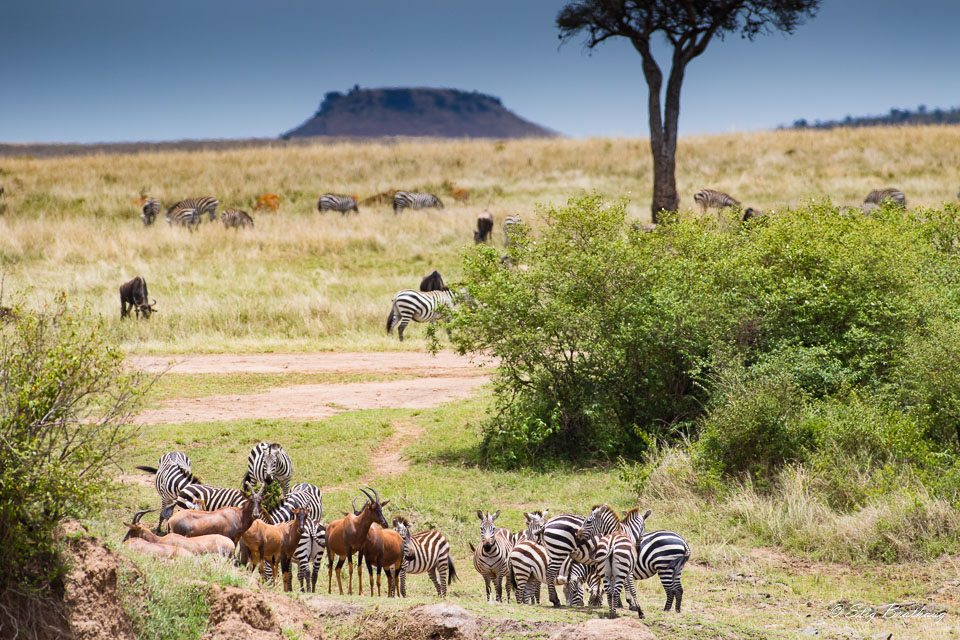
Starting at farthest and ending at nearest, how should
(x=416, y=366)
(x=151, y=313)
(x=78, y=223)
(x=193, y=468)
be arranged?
1. (x=78, y=223)
2. (x=151, y=313)
3. (x=416, y=366)
4. (x=193, y=468)

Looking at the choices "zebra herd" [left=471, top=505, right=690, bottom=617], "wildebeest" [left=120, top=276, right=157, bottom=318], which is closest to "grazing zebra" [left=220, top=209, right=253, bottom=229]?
"wildebeest" [left=120, top=276, right=157, bottom=318]

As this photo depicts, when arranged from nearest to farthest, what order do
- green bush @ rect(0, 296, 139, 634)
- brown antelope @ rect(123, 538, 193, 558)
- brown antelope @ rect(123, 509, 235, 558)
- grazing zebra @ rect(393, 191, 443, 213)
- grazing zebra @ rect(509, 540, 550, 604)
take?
green bush @ rect(0, 296, 139, 634) → brown antelope @ rect(123, 538, 193, 558) → brown antelope @ rect(123, 509, 235, 558) → grazing zebra @ rect(509, 540, 550, 604) → grazing zebra @ rect(393, 191, 443, 213)

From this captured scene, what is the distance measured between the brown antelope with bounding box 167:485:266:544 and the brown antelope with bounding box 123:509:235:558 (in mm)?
464

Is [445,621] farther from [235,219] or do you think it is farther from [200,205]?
[200,205]

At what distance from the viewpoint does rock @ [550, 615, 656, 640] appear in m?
Result: 7.14

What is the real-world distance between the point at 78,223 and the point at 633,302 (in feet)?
96.5

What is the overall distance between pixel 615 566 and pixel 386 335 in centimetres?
1608

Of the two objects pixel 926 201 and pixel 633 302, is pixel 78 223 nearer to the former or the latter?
pixel 633 302

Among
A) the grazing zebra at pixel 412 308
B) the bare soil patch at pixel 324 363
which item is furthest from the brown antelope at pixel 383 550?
the grazing zebra at pixel 412 308

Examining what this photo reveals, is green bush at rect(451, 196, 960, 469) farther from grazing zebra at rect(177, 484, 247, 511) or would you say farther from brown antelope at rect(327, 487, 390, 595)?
brown antelope at rect(327, 487, 390, 595)

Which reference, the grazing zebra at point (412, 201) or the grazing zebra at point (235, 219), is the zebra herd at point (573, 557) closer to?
the grazing zebra at point (235, 219)

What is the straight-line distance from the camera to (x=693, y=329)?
1482cm

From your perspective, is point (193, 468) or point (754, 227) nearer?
point (193, 468)

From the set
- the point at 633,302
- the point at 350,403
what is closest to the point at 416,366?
the point at 350,403
